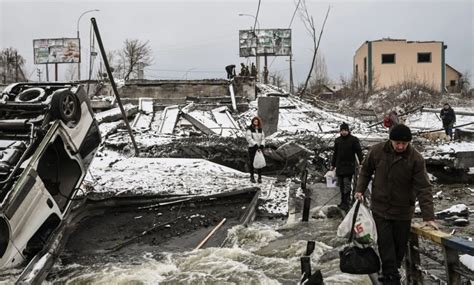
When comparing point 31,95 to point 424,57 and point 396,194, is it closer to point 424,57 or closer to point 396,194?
point 396,194

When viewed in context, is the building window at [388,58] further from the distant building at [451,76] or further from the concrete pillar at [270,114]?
the concrete pillar at [270,114]

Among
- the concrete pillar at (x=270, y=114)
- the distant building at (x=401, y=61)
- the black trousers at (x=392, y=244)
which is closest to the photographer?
the black trousers at (x=392, y=244)

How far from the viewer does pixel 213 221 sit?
9.27m

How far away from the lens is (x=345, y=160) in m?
8.84

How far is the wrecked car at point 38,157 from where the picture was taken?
6.22 m

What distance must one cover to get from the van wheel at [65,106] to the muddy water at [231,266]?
2.15 m

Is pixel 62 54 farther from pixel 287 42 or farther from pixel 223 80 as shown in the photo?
pixel 223 80

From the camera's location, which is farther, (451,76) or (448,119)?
(451,76)

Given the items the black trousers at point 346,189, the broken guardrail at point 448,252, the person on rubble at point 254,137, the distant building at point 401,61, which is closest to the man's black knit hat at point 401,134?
the broken guardrail at point 448,252

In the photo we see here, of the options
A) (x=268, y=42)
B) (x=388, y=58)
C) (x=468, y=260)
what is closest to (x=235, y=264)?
(x=468, y=260)

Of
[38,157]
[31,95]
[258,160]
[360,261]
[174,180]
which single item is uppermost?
[31,95]

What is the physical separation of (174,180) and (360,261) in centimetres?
757

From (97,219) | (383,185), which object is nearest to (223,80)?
(97,219)

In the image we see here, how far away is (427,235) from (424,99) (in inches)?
1530
